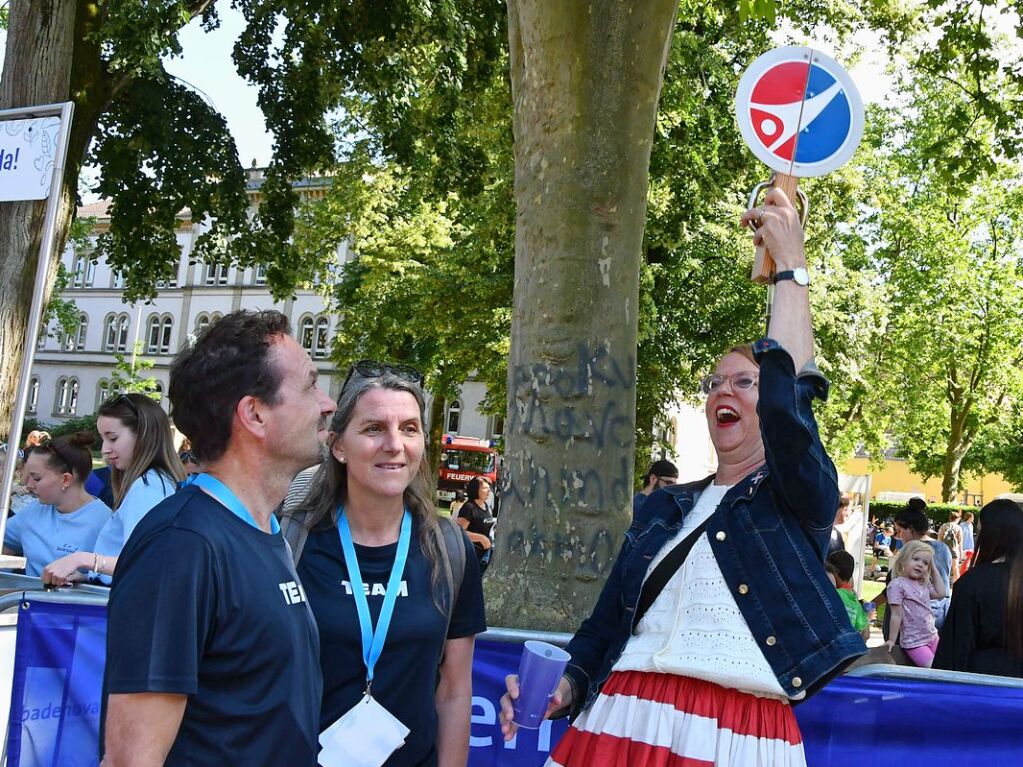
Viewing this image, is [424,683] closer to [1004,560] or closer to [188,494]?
[188,494]

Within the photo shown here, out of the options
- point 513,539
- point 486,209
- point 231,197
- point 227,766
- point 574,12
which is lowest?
point 227,766

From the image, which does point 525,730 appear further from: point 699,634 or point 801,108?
point 801,108

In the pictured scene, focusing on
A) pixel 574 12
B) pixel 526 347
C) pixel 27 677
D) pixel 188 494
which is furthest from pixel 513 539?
pixel 188 494

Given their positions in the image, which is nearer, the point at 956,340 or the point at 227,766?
the point at 227,766

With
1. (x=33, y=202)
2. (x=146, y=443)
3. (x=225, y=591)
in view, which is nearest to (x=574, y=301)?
(x=146, y=443)

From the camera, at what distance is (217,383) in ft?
7.68

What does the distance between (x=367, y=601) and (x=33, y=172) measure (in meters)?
3.34

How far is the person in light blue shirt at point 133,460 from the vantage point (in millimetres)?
4777

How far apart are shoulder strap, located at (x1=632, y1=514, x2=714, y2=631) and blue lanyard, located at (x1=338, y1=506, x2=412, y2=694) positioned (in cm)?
65

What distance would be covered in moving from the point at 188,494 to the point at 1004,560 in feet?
13.5

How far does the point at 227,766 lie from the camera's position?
2068mm

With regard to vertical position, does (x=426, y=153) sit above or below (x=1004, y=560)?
above

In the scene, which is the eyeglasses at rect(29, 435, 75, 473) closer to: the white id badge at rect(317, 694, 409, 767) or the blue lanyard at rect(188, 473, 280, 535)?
the white id badge at rect(317, 694, 409, 767)

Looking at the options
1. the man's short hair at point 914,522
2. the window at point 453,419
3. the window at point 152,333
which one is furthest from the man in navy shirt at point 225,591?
the window at point 152,333
